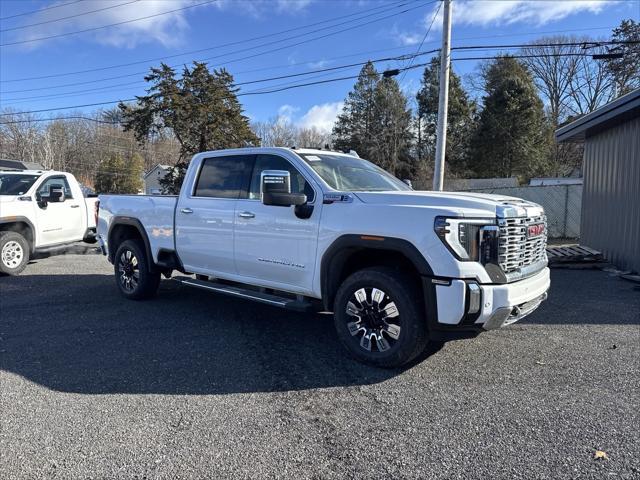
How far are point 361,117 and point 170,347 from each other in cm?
3965

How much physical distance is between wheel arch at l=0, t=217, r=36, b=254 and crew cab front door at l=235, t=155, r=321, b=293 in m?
5.94

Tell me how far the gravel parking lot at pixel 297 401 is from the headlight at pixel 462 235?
1.13 meters

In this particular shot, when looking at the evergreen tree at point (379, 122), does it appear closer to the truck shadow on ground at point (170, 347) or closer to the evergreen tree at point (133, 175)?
the evergreen tree at point (133, 175)

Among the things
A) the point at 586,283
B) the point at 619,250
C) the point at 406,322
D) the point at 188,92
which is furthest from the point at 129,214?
the point at 188,92

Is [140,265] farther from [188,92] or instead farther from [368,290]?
[188,92]

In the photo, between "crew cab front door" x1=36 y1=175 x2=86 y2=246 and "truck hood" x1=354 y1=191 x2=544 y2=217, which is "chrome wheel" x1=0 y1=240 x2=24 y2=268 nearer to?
"crew cab front door" x1=36 y1=175 x2=86 y2=246

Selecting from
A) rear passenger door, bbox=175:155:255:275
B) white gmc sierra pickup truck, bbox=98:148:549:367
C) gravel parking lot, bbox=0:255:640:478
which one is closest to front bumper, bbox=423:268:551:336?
white gmc sierra pickup truck, bbox=98:148:549:367

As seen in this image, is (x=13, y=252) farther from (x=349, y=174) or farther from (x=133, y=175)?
(x=133, y=175)

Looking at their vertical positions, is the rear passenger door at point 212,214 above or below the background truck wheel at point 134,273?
above

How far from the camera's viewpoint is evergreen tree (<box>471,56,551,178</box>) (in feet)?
124

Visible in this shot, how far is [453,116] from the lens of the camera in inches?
1613

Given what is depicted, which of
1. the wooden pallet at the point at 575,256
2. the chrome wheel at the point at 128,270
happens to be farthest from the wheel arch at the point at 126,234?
the wooden pallet at the point at 575,256

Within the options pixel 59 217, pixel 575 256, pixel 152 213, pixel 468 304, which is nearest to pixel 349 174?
pixel 468 304

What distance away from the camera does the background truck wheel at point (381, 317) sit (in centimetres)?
419
